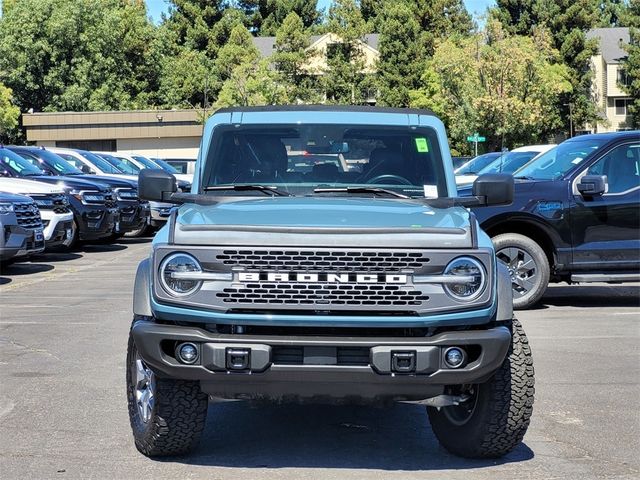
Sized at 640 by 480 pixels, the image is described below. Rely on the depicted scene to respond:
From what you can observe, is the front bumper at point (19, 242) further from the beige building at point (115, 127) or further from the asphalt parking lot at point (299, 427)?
the beige building at point (115, 127)

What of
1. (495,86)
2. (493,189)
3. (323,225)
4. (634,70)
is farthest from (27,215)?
(634,70)

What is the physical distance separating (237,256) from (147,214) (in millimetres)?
18353

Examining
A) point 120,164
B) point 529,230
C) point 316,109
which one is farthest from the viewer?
point 120,164

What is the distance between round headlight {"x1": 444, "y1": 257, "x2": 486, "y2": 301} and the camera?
17.9 feet

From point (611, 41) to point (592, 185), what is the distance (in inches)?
3165

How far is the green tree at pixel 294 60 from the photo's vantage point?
7800 centimetres

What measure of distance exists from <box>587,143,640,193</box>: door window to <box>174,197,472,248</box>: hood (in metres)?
6.49

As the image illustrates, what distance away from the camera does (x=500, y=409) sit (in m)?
5.73

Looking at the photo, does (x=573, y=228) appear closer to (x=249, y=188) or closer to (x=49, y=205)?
(x=249, y=188)

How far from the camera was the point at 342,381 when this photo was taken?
5.30m

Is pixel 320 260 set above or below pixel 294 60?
below

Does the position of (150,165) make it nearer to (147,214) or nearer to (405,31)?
(147,214)

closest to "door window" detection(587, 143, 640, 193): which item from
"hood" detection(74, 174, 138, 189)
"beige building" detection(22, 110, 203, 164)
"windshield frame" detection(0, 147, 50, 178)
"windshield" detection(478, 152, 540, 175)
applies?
"windshield" detection(478, 152, 540, 175)

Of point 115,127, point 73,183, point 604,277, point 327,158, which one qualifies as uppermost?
point 327,158
